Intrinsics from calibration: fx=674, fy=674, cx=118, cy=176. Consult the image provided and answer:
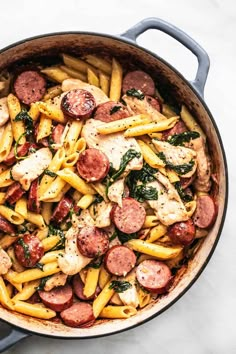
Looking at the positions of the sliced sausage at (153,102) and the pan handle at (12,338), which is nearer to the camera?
the pan handle at (12,338)

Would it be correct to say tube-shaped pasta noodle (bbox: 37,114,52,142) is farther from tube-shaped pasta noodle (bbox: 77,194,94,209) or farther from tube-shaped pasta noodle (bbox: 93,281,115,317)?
tube-shaped pasta noodle (bbox: 93,281,115,317)

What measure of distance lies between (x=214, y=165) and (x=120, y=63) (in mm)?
464

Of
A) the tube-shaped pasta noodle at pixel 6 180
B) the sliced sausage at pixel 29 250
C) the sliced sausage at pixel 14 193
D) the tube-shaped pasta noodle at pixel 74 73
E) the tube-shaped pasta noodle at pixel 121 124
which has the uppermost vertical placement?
the tube-shaped pasta noodle at pixel 74 73

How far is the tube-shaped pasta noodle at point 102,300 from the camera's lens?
219cm

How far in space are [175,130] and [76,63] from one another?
40 centimetres

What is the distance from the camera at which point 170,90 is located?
227 cm

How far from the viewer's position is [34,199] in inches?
84.5

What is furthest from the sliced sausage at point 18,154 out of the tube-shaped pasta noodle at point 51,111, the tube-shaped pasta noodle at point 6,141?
the tube-shaped pasta noodle at point 51,111

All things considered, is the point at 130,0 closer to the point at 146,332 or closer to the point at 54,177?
the point at 54,177

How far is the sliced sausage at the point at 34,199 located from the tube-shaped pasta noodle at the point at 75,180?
98 millimetres

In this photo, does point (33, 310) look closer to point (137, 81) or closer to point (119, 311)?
point (119, 311)

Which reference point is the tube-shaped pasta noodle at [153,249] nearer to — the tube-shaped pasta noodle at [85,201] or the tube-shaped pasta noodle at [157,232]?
the tube-shaped pasta noodle at [157,232]

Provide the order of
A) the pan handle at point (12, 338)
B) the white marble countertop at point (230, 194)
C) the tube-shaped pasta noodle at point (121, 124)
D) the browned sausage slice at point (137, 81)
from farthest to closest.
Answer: the white marble countertop at point (230, 194) < the browned sausage slice at point (137, 81) < the tube-shaped pasta noodle at point (121, 124) < the pan handle at point (12, 338)

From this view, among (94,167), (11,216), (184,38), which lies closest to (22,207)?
(11,216)
